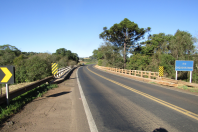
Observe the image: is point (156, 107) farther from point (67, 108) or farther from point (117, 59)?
point (117, 59)

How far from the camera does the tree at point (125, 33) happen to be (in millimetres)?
36094

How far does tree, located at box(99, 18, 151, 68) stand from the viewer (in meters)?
36.1

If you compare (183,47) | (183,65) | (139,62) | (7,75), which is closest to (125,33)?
(139,62)

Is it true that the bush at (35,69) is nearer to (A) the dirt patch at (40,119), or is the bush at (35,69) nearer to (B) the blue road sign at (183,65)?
(A) the dirt patch at (40,119)

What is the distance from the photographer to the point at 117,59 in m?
39.4

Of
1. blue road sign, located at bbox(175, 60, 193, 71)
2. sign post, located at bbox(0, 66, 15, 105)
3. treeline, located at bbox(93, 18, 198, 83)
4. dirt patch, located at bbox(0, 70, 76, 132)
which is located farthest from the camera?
treeline, located at bbox(93, 18, 198, 83)

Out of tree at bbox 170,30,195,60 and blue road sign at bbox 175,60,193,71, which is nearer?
blue road sign at bbox 175,60,193,71

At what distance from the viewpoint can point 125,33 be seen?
37.2 metres

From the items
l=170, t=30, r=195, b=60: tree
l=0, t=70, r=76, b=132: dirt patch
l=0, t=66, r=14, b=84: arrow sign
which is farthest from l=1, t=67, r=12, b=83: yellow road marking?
l=170, t=30, r=195, b=60: tree

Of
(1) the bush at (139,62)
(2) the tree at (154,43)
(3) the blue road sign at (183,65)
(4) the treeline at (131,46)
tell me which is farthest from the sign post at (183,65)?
(2) the tree at (154,43)

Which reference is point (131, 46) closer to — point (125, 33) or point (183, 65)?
point (125, 33)

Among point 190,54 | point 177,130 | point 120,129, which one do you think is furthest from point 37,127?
point 190,54

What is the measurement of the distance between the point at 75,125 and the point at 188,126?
136 inches

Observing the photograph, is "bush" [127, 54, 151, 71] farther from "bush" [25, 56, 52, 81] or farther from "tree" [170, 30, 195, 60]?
"bush" [25, 56, 52, 81]
